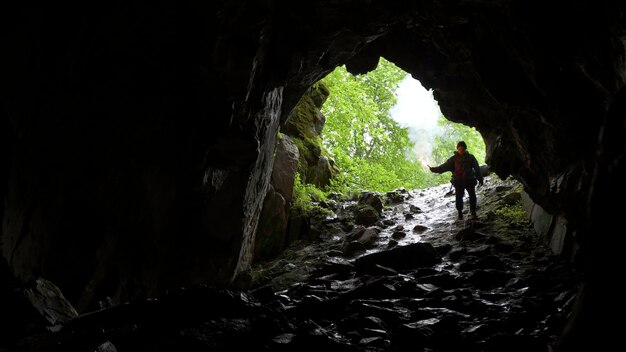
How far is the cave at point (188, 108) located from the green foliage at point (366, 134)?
829 centimetres

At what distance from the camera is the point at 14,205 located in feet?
21.0

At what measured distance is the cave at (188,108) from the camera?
5691mm

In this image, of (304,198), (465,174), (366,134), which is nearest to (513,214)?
(465,174)

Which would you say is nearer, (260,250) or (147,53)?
(147,53)

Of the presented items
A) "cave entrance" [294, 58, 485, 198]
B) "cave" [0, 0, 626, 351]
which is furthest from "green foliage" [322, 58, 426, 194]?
"cave" [0, 0, 626, 351]

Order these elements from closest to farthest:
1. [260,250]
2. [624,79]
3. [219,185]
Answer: [624,79] → [219,185] → [260,250]

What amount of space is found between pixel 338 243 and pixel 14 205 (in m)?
7.86

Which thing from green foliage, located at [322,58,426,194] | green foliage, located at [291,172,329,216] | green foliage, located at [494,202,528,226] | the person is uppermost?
green foliage, located at [322,58,426,194]

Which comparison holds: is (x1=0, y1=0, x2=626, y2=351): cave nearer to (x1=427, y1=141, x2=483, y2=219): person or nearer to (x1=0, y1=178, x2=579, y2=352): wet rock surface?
(x1=0, y1=178, x2=579, y2=352): wet rock surface

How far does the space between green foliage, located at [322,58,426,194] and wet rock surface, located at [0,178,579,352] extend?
654 centimetres

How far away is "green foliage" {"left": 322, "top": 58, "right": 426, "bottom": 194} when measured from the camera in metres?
18.6

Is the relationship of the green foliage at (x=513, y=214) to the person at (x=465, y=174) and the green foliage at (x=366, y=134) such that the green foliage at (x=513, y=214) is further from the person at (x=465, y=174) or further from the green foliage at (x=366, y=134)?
the green foliage at (x=366, y=134)

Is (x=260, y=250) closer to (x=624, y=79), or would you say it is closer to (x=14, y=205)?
(x=14, y=205)

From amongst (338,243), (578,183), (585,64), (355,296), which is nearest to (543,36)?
(585,64)
